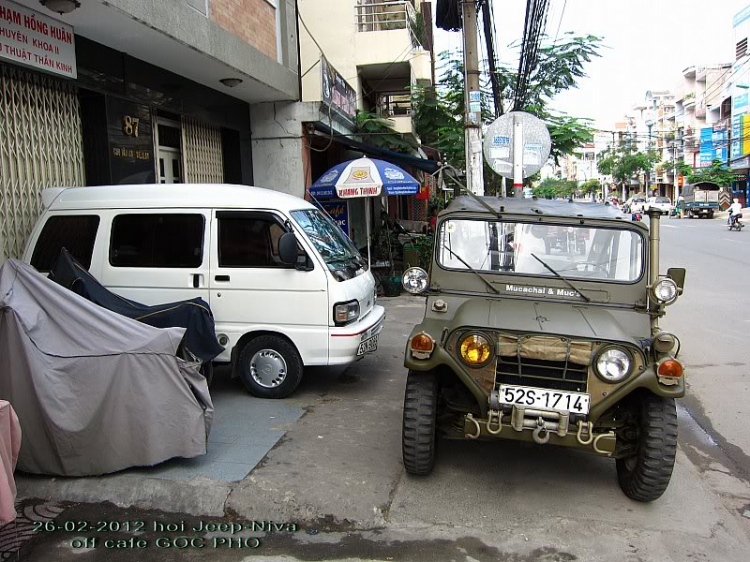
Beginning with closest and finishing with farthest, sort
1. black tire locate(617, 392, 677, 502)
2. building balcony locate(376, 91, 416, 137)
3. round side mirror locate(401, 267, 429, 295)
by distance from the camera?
1. black tire locate(617, 392, 677, 502)
2. round side mirror locate(401, 267, 429, 295)
3. building balcony locate(376, 91, 416, 137)

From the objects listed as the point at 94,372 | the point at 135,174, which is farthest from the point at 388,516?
the point at 135,174

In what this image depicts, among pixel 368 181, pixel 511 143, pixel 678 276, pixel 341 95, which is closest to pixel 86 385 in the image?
pixel 678 276

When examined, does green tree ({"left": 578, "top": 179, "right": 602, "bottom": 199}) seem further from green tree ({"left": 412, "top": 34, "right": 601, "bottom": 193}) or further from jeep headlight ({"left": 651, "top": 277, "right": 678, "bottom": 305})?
jeep headlight ({"left": 651, "top": 277, "right": 678, "bottom": 305})

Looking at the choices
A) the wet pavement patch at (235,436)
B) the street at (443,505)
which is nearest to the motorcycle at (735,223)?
the street at (443,505)

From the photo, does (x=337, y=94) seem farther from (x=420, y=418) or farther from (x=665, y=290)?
(x=420, y=418)

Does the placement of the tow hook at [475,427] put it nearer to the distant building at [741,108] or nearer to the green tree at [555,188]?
the distant building at [741,108]

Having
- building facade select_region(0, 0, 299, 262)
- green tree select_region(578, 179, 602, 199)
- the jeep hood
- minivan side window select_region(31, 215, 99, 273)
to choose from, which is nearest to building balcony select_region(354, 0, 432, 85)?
building facade select_region(0, 0, 299, 262)

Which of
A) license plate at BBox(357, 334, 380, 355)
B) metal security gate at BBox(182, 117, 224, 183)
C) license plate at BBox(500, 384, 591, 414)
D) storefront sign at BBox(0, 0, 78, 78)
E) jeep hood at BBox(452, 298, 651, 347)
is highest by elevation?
storefront sign at BBox(0, 0, 78, 78)

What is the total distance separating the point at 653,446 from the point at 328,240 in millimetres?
3716

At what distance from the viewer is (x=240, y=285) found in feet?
19.2

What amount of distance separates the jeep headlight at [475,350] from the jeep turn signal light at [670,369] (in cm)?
101

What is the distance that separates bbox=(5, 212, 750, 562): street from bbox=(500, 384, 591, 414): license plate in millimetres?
740

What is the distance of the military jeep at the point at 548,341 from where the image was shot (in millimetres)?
3648

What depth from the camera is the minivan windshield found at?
5.98 metres
